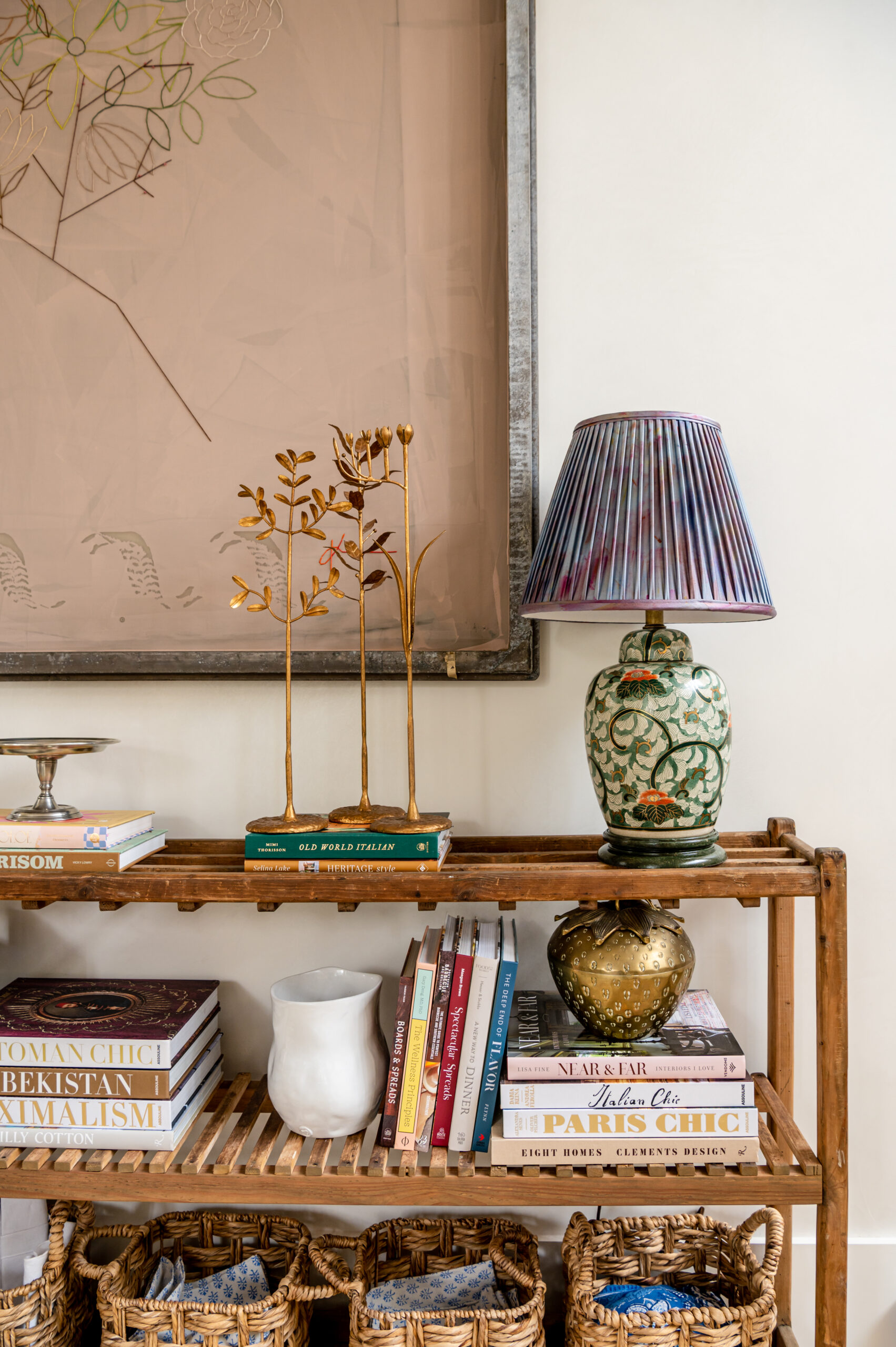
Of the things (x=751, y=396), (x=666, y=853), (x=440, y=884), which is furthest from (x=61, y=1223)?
(x=751, y=396)

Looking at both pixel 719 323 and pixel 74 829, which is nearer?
pixel 74 829

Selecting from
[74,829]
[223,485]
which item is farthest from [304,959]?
[223,485]

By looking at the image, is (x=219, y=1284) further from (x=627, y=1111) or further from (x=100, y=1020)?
(x=627, y=1111)

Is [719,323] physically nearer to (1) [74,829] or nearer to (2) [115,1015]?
(1) [74,829]

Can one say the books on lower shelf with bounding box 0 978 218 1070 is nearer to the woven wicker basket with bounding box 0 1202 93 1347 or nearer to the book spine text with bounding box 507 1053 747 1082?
the woven wicker basket with bounding box 0 1202 93 1347

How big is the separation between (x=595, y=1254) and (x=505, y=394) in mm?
1157

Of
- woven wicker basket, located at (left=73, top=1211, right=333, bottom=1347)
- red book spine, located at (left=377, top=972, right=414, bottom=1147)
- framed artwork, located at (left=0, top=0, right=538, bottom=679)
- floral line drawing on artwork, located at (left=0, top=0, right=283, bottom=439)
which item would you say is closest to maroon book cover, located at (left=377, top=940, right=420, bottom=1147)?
red book spine, located at (left=377, top=972, right=414, bottom=1147)

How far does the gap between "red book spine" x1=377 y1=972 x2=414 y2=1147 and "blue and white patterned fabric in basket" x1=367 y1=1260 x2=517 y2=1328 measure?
0.27 metres

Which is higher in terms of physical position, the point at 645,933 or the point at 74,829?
the point at 74,829

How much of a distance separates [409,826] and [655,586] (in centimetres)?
38

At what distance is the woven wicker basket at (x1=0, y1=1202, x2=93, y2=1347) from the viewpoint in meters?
1.05

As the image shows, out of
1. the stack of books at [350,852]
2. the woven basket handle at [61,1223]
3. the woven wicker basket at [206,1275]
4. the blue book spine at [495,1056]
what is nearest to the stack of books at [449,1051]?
the blue book spine at [495,1056]

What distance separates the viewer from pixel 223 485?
1.26 meters

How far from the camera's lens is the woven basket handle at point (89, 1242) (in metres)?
1.08
